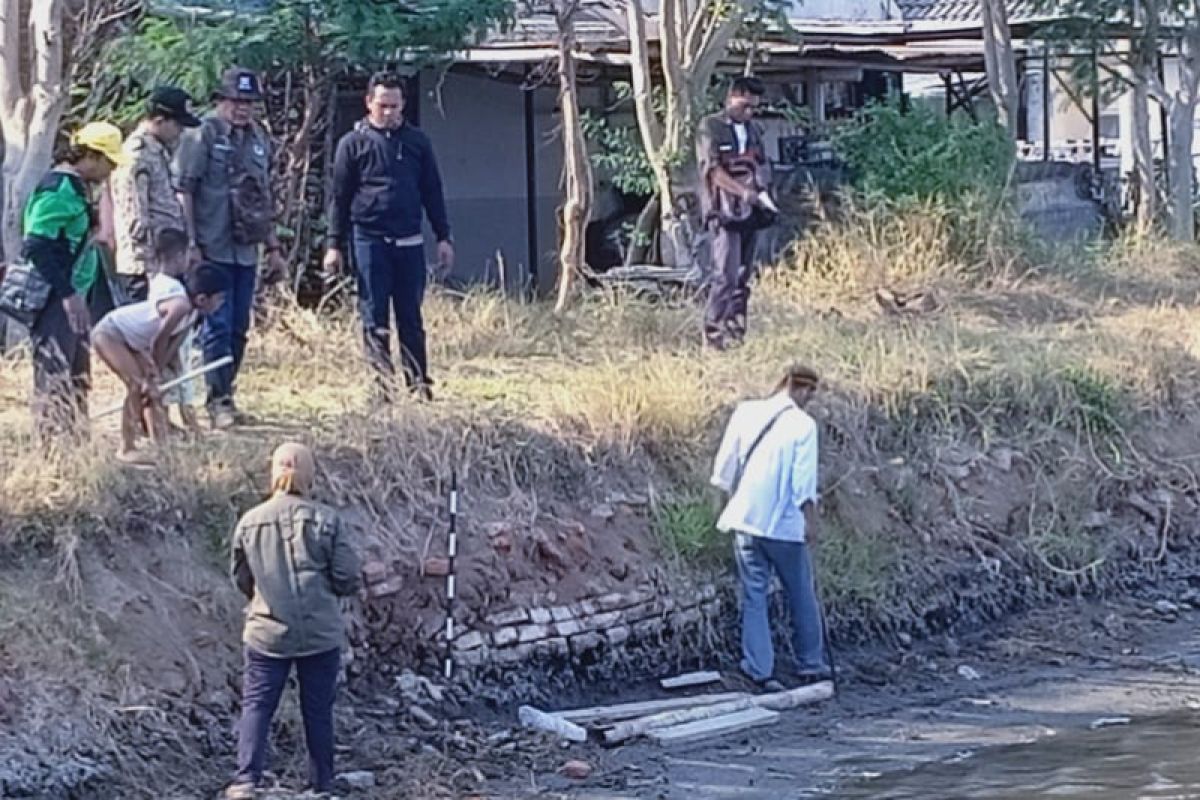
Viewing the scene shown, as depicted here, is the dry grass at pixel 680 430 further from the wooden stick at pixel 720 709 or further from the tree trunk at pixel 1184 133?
the tree trunk at pixel 1184 133

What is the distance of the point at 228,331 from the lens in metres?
12.7

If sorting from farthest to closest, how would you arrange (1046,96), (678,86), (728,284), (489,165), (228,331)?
(1046,96) → (489,165) → (678,86) → (728,284) → (228,331)

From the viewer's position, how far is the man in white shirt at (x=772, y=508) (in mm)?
12203

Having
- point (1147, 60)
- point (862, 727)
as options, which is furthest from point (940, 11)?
point (862, 727)

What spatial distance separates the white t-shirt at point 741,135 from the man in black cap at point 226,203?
3.59 metres

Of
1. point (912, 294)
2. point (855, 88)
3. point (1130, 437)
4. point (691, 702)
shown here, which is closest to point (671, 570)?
point (691, 702)

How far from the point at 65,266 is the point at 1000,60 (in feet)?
47.2

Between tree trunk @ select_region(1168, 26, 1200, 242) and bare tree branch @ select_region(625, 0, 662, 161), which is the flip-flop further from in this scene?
tree trunk @ select_region(1168, 26, 1200, 242)

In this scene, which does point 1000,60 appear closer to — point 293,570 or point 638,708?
point 638,708

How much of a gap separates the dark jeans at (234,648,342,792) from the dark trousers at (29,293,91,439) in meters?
2.15

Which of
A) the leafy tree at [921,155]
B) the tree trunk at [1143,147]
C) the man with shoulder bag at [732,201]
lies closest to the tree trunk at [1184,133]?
the tree trunk at [1143,147]

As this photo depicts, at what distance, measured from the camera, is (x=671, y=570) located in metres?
12.8

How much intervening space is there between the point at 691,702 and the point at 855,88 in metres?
15.9

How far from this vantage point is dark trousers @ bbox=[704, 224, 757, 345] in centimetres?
1531
